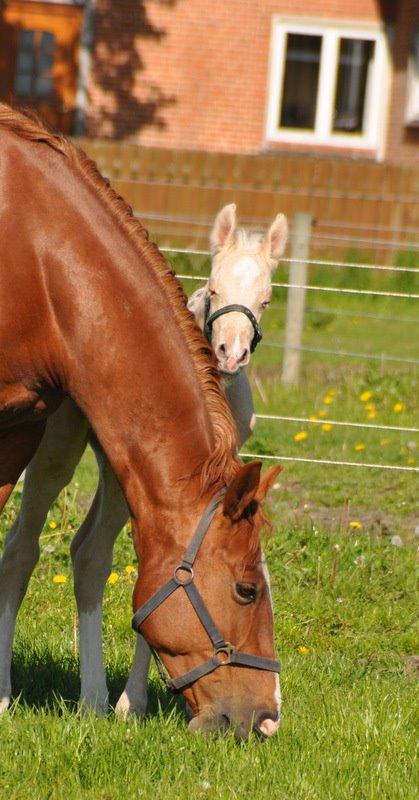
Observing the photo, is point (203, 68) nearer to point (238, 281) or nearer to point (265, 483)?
point (238, 281)

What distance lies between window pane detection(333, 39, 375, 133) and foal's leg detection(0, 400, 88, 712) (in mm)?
18716

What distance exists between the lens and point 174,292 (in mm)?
3953

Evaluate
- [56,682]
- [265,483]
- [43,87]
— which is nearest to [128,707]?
[56,682]

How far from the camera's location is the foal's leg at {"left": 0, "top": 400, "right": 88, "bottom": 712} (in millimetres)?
4746

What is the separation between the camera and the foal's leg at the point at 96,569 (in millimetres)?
4773

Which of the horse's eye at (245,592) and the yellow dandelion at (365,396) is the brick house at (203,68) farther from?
the horse's eye at (245,592)

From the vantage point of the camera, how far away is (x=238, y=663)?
3768mm

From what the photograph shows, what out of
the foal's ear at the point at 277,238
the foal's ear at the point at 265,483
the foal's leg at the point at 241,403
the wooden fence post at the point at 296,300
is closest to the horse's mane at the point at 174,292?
the foal's ear at the point at 265,483

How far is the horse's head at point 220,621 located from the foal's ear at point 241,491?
1 centimetres

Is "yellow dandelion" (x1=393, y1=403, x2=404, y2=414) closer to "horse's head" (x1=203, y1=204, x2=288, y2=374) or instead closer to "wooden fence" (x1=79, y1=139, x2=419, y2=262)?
"horse's head" (x1=203, y1=204, x2=288, y2=374)

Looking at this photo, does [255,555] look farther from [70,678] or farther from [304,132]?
[304,132]

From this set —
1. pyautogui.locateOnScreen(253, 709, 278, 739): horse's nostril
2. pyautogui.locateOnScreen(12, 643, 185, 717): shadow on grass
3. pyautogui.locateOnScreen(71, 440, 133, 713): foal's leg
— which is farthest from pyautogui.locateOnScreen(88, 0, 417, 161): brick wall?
pyautogui.locateOnScreen(253, 709, 278, 739): horse's nostril

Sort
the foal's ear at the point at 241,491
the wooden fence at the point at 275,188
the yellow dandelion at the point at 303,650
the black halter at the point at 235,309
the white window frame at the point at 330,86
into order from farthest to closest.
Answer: the white window frame at the point at 330,86 → the wooden fence at the point at 275,188 → the yellow dandelion at the point at 303,650 → the black halter at the point at 235,309 → the foal's ear at the point at 241,491

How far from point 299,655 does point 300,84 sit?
61.3 feet
